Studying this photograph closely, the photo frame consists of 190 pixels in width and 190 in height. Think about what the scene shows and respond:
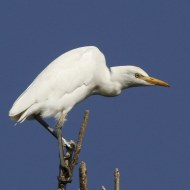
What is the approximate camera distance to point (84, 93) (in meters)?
9.55

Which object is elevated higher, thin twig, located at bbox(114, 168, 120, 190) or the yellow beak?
the yellow beak

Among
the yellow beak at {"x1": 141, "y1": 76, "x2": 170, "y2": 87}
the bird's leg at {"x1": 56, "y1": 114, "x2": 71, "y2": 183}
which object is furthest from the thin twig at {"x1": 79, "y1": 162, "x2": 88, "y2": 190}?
the yellow beak at {"x1": 141, "y1": 76, "x2": 170, "y2": 87}

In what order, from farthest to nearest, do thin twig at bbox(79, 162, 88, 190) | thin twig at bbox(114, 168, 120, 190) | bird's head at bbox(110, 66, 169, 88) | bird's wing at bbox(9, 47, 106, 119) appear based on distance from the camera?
bird's head at bbox(110, 66, 169, 88)
bird's wing at bbox(9, 47, 106, 119)
thin twig at bbox(79, 162, 88, 190)
thin twig at bbox(114, 168, 120, 190)

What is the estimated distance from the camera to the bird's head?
32.5ft

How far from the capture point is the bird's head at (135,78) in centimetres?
991

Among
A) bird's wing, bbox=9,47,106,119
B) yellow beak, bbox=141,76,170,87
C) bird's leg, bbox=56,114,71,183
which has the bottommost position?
bird's leg, bbox=56,114,71,183

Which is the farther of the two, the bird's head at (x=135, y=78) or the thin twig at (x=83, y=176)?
the bird's head at (x=135, y=78)

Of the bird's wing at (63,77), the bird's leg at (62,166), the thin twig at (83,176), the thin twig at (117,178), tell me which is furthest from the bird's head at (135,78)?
the thin twig at (117,178)

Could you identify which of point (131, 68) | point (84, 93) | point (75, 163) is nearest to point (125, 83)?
point (131, 68)

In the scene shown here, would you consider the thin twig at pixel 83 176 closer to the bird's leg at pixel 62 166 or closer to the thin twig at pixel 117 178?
the thin twig at pixel 117 178

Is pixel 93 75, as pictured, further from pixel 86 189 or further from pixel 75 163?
pixel 86 189

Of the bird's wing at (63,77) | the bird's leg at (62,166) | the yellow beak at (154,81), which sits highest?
the bird's wing at (63,77)

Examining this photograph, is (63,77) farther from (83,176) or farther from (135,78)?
(83,176)

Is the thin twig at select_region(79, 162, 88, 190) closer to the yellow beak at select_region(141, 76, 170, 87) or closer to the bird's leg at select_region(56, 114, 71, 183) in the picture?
the bird's leg at select_region(56, 114, 71, 183)
